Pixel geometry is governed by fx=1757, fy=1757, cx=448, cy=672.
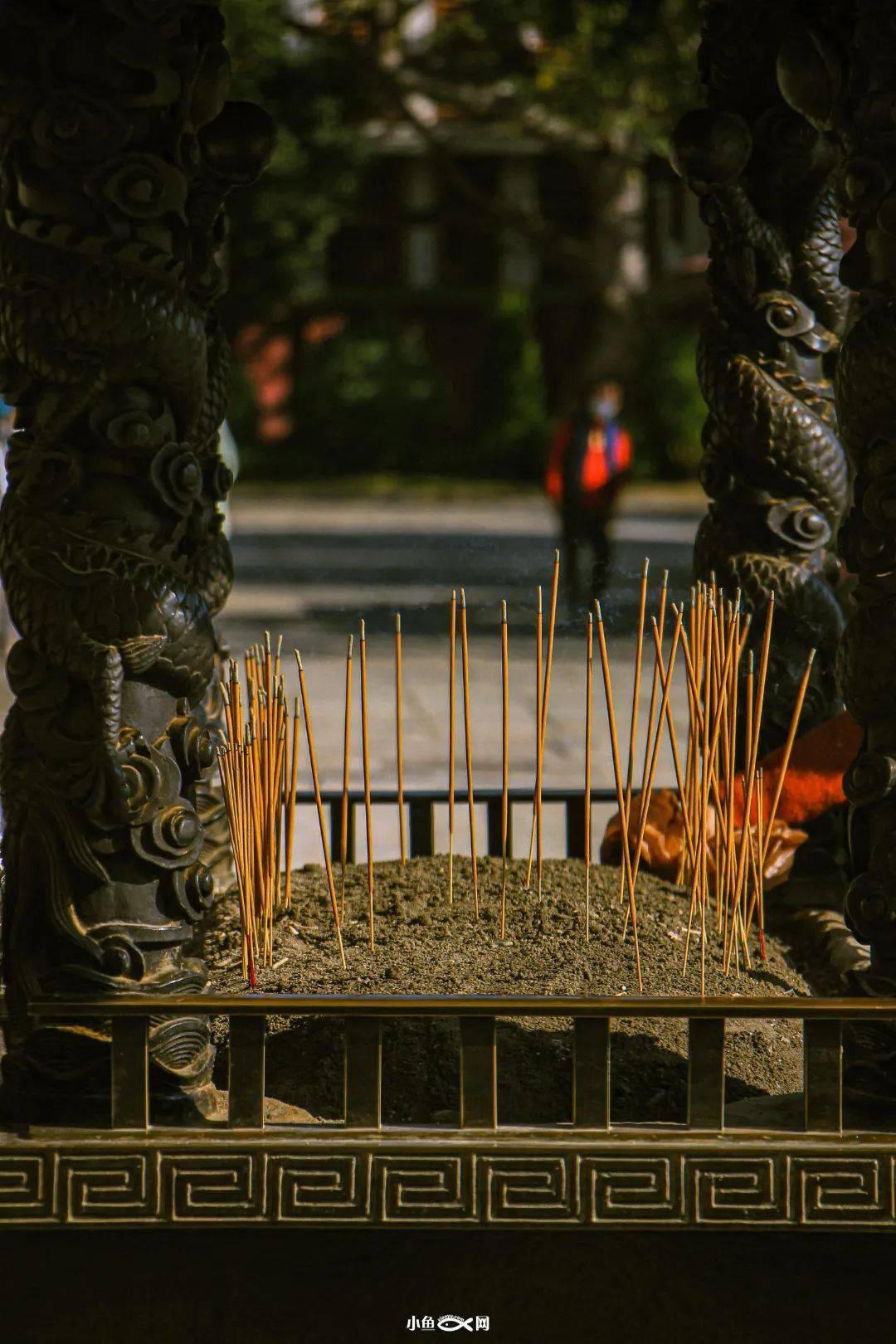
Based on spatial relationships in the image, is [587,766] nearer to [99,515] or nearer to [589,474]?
[99,515]

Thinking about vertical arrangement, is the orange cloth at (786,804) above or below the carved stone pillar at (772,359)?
below

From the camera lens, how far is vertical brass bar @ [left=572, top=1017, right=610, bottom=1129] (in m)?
2.21

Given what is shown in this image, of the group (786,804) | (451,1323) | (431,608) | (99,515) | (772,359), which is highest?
(772,359)

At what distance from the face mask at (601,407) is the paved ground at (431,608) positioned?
43.0 inches

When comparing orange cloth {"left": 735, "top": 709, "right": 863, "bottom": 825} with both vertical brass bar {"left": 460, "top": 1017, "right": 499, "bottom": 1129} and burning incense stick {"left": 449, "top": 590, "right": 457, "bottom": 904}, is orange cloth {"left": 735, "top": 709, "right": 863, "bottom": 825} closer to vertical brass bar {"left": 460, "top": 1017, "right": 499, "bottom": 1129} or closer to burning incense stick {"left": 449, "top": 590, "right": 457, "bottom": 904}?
burning incense stick {"left": 449, "top": 590, "right": 457, "bottom": 904}

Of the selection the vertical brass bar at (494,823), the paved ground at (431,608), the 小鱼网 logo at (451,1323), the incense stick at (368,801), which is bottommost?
the paved ground at (431,608)

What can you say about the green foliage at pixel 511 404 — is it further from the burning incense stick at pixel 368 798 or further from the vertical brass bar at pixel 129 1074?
the vertical brass bar at pixel 129 1074

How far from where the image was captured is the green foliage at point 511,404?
25.6m

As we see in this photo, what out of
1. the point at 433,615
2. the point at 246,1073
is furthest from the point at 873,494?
the point at 433,615

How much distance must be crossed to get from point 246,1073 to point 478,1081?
0.29 m

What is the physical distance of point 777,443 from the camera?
376 cm

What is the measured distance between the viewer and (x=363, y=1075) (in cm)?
222

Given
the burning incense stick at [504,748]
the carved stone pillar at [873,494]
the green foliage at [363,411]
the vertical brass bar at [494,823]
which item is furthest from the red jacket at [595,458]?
the green foliage at [363,411]

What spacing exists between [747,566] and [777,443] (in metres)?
0.27
